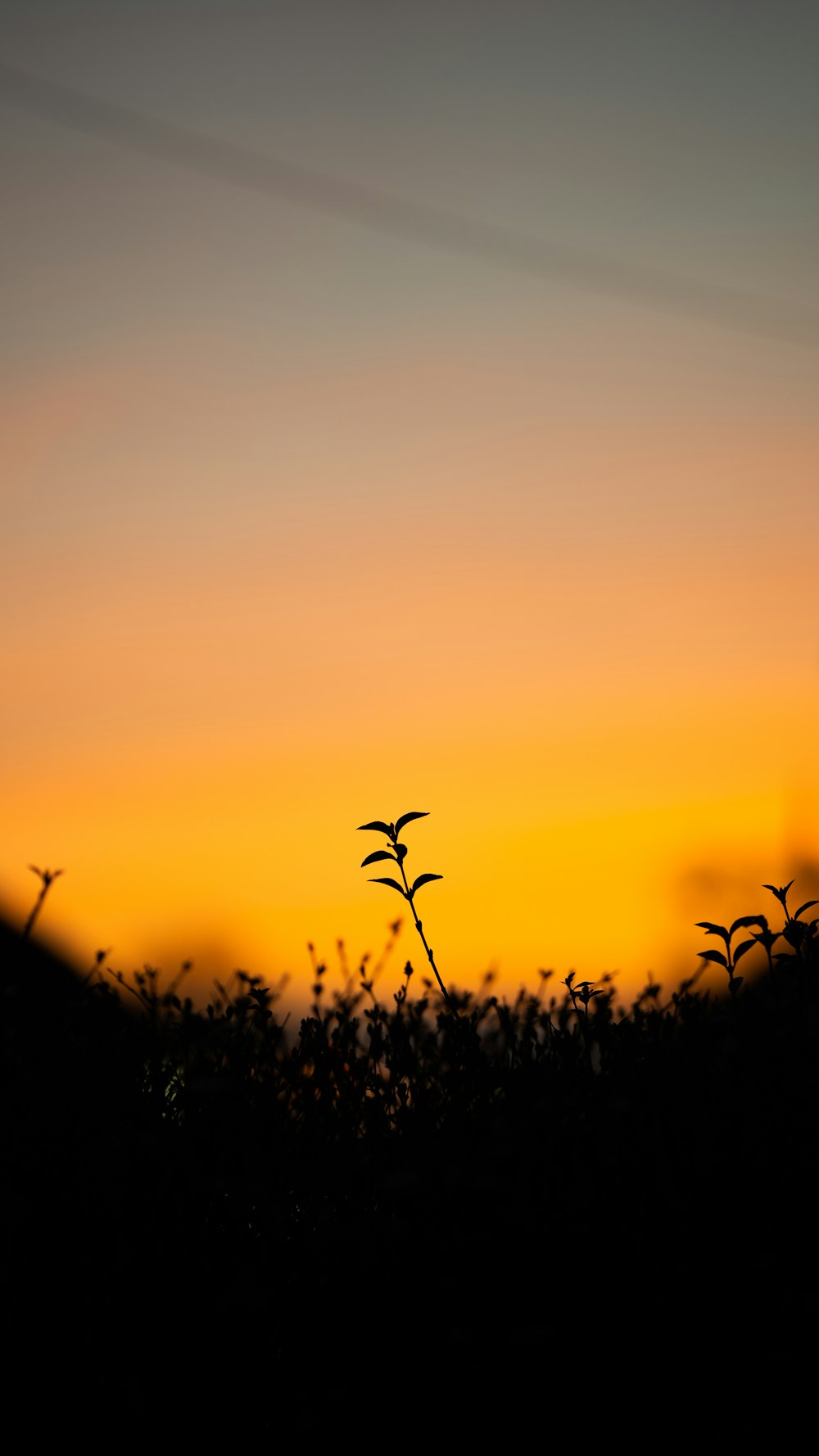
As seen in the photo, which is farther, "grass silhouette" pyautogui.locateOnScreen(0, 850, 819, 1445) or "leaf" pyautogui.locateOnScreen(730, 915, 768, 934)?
"leaf" pyautogui.locateOnScreen(730, 915, 768, 934)

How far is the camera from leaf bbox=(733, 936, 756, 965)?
307cm

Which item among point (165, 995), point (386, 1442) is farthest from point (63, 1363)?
point (165, 995)

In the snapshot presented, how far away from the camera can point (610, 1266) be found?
2467 millimetres

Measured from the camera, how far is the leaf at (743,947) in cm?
307

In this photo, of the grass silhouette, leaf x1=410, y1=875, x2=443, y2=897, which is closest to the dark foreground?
the grass silhouette

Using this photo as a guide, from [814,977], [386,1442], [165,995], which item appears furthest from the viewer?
[165,995]

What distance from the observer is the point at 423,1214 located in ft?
8.70

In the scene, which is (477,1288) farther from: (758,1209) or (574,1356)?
(758,1209)

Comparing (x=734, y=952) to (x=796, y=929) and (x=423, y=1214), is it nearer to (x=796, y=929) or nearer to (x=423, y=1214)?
(x=796, y=929)

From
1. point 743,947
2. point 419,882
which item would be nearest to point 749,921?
point 743,947

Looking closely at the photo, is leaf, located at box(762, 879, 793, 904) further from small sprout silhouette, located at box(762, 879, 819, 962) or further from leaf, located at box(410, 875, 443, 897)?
leaf, located at box(410, 875, 443, 897)

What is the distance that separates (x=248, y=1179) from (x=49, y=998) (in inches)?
56.5

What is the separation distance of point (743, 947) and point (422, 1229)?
47.6 inches

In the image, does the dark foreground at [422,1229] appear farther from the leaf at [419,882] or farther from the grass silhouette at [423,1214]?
the leaf at [419,882]
